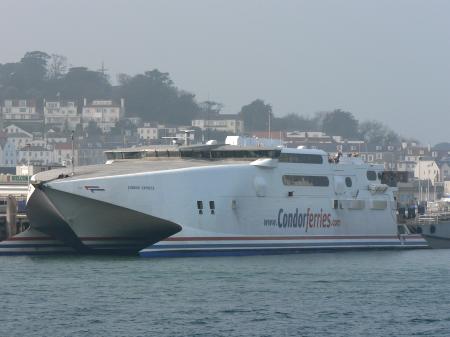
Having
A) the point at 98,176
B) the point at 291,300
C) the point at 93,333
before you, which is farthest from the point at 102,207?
the point at 93,333

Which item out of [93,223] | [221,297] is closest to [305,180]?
[93,223]

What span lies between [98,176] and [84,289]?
10484 millimetres

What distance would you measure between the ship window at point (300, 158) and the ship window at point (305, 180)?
2.37 feet

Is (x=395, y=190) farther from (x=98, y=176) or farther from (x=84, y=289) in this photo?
(x=84, y=289)

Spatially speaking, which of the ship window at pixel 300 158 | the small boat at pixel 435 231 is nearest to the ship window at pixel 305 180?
the ship window at pixel 300 158

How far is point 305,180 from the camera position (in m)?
64.2

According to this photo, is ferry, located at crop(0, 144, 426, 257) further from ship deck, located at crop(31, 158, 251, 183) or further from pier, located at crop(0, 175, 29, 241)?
pier, located at crop(0, 175, 29, 241)

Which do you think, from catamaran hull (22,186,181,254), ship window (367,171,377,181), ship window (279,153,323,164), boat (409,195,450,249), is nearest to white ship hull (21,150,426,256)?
catamaran hull (22,186,181,254)

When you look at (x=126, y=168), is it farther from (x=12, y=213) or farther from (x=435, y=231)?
→ (x=435, y=231)

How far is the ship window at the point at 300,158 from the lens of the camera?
207ft

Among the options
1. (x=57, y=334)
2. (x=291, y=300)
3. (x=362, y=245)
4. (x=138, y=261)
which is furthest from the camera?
(x=362, y=245)

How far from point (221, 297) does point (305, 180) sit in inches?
744

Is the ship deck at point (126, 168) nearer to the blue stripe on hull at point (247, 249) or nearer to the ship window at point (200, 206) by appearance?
the ship window at point (200, 206)

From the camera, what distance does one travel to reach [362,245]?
67375mm
